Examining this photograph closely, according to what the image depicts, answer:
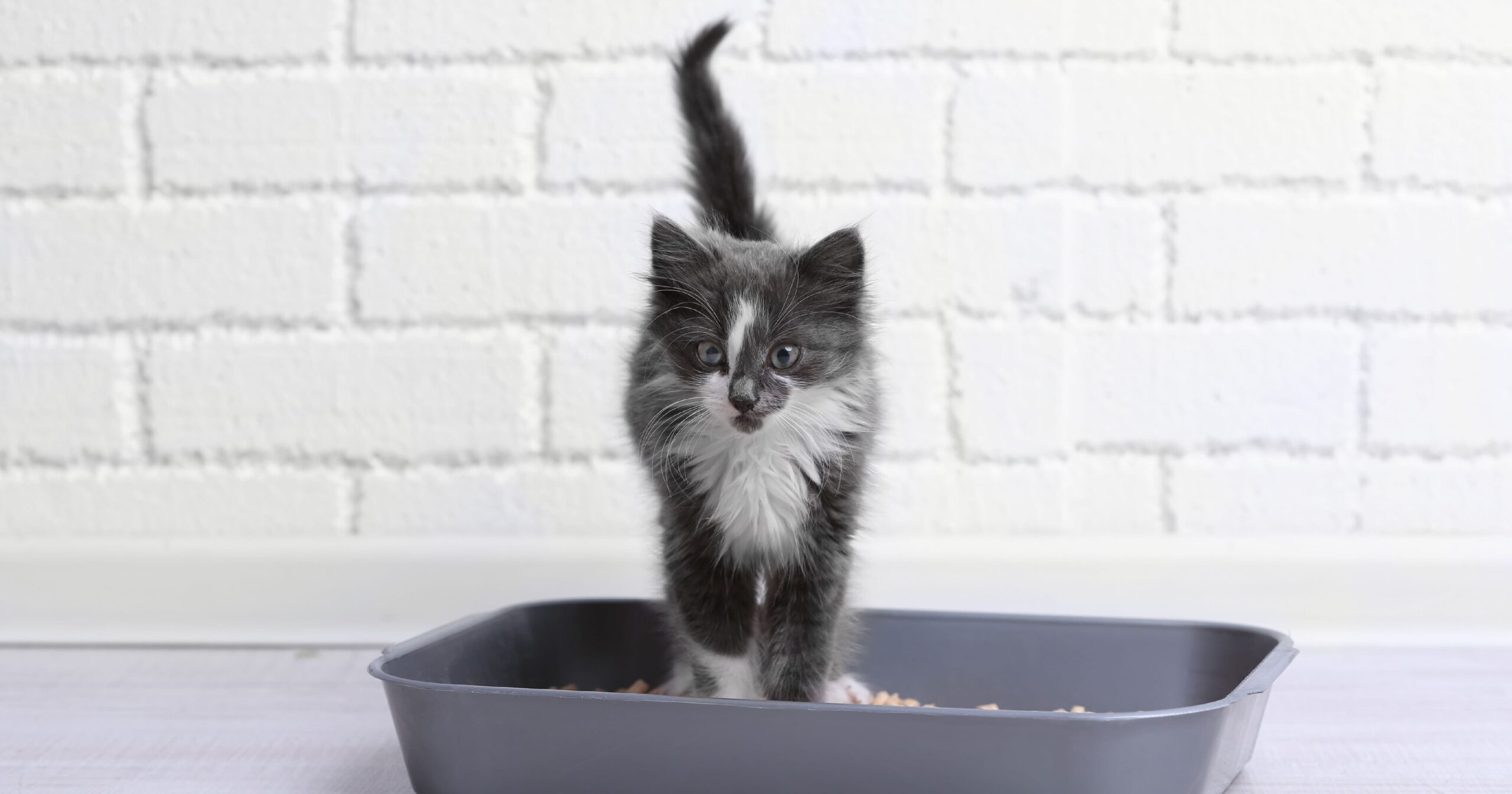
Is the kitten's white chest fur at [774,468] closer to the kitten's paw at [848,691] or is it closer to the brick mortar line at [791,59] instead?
the kitten's paw at [848,691]

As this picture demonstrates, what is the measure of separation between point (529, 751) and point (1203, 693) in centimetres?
69

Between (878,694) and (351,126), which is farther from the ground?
(351,126)

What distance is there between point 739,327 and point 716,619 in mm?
275

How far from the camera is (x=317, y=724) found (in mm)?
1135

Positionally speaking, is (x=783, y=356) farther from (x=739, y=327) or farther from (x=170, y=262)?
(x=170, y=262)

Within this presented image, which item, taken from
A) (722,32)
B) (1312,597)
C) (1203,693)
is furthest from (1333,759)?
(722,32)

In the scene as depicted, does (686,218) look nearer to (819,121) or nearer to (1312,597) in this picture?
(819,121)

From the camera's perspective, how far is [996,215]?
4.89 ft

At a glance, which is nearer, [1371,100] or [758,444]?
[758,444]

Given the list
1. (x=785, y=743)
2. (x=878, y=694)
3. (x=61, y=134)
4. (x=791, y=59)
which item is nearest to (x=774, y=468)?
(x=785, y=743)

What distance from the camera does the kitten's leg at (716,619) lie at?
996 millimetres

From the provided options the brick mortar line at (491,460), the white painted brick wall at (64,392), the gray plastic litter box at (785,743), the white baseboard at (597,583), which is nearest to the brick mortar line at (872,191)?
the white painted brick wall at (64,392)

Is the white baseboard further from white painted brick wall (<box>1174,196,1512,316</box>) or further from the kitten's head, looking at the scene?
the kitten's head

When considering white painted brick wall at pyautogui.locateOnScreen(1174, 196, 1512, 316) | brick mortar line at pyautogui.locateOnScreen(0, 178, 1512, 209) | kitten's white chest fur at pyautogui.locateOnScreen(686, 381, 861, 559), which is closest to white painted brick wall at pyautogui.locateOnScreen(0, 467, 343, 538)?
brick mortar line at pyautogui.locateOnScreen(0, 178, 1512, 209)
